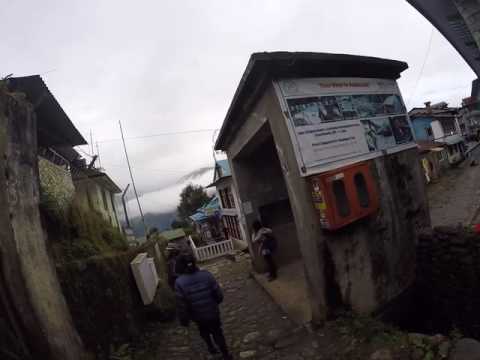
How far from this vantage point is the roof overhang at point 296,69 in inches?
167

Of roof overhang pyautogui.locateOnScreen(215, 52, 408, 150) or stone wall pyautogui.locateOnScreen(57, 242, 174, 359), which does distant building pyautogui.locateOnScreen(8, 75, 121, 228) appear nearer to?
stone wall pyautogui.locateOnScreen(57, 242, 174, 359)

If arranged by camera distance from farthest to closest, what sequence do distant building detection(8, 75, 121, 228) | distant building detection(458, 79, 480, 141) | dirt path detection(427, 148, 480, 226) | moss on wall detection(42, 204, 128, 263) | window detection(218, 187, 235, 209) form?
distant building detection(458, 79, 480, 141) → window detection(218, 187, 235, 209) → dirt path detection(427, 148, 480, 226) → distant building detection(8, 75, 121, 228) → moss on wall detection(42, 204, 128, 263)

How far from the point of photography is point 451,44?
9.12 m

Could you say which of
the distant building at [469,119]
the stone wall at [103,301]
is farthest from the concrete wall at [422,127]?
the stone wall at [103,301]

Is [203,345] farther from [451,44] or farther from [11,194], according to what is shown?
[451,44]

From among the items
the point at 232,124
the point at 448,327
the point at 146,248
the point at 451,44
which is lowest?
the point at 448,327

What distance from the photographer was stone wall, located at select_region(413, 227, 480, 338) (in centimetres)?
468

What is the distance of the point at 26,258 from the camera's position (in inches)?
133

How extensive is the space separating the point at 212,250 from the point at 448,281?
12991mm

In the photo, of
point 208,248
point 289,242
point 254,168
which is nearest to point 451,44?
point 254,168

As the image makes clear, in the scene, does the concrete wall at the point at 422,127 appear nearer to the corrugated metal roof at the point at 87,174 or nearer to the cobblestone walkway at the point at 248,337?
the cobblestone walkway at the point at 248,337

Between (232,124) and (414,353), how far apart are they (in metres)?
5.58

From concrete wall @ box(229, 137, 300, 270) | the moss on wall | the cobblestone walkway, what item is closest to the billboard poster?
the cobblestone walkway

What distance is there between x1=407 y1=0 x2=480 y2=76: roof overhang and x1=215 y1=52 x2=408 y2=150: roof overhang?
10.8ft
